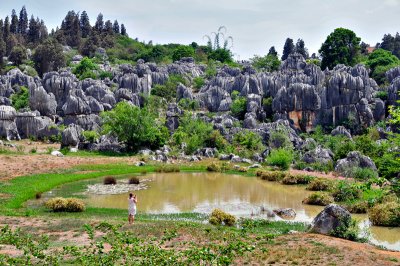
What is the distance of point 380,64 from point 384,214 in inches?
2902

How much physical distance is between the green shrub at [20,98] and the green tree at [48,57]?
2078 centimetres

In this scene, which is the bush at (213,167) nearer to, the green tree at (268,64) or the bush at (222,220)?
the bush at (222,220)

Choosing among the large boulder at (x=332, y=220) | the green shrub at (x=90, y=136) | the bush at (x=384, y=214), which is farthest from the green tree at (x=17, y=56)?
the large boulder at (x=332, y=220)

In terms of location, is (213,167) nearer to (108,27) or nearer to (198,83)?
(198,83)

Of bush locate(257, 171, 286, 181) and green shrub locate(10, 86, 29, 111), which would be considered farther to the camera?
green shrub locate(10, 86, 29, 111)

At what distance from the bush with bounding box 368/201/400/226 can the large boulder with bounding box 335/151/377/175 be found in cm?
1670

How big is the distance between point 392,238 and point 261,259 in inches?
394

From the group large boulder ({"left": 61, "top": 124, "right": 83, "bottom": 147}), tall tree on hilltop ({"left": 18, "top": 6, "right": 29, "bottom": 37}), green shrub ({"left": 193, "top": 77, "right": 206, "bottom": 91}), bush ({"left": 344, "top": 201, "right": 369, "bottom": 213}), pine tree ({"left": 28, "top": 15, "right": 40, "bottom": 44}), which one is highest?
tall tree on hilltop ({"left": 18, "top": 6, "right": 29, "bottom": 37})

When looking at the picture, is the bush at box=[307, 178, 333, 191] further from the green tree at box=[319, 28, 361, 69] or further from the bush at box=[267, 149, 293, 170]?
the green tree at box=[319, 28, 361, 69]

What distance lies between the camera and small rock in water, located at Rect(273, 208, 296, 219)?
2862 centimetres

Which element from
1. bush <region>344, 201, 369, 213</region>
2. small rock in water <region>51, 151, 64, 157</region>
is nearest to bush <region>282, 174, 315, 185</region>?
bush <region>344, 201, 369, 213</region>

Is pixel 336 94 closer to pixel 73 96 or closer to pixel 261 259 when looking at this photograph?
pixel 73 96

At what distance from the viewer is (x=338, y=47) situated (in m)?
96.8

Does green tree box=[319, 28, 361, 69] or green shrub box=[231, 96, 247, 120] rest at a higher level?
green tree box=[319, 28, 361, 69]
